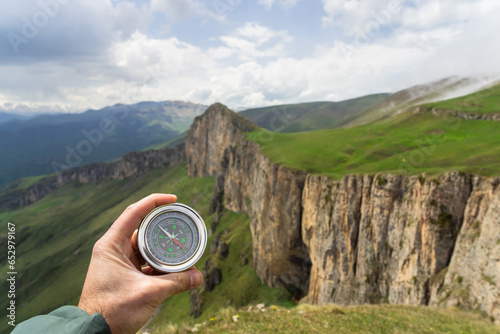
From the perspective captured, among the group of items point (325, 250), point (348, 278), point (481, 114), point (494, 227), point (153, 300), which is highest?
point (481, 114)

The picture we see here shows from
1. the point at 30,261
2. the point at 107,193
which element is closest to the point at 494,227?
the point at 30,261

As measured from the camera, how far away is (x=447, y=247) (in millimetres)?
19281

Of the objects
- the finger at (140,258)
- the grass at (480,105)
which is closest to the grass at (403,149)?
the grass at (480,105)

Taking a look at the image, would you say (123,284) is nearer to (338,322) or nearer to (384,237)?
(338,322)

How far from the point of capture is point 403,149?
107ft

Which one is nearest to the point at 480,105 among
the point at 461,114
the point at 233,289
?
the point at 461,114

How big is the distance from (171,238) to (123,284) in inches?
50.6

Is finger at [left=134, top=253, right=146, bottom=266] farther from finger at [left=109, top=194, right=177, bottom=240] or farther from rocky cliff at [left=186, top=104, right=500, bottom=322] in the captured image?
rocky cliff at [left=186, top=104, right=500, bottom=322]

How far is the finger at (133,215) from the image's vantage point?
393 cm

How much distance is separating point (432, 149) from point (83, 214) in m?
175

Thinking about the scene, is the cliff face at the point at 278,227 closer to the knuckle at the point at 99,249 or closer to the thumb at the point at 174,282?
the thumb at the point at 174,282

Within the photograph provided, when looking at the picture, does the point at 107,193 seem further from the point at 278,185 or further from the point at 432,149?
the point at 432,149

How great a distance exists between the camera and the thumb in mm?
3518

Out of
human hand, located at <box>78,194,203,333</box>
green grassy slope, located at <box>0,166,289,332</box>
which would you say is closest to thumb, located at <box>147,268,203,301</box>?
human hand, located at <box>78,194,203,333</box>
